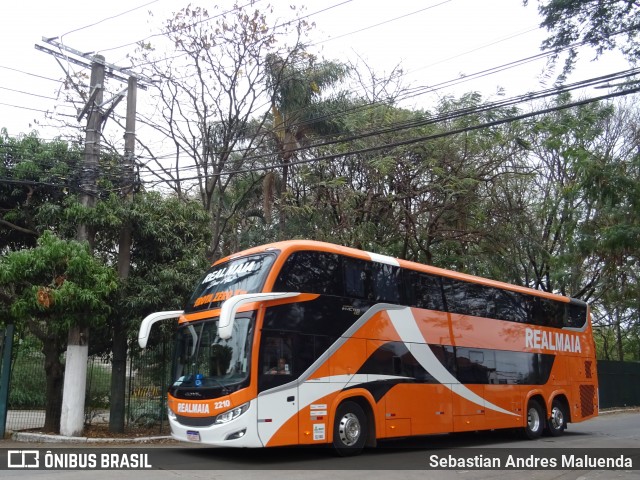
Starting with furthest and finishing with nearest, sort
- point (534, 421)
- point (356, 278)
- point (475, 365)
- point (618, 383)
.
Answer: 1. point (618, 383)
2. point (534, 421)
3. point (475, 365)
4. point (356, 278)

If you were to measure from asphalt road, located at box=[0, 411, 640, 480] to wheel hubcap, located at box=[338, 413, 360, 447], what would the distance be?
327 millimetres

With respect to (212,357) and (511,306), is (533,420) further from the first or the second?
(212,357)

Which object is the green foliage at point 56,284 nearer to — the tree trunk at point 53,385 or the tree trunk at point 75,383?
the tree trunk at point 75,383

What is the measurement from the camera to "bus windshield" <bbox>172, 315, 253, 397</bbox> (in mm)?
10758

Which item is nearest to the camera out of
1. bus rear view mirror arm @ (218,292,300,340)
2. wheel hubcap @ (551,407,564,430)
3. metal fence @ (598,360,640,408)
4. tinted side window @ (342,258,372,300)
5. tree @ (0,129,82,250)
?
bus rear view mirror arm @ (218,292,300,340)

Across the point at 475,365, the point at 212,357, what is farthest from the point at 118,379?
the point at 475,365

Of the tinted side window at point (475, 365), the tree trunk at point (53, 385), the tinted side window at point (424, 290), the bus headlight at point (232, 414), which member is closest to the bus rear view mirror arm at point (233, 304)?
the bus headlight at point (232, 414)

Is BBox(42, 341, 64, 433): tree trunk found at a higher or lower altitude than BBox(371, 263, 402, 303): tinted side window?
lower

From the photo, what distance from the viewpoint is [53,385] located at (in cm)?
1579

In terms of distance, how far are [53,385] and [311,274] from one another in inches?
321

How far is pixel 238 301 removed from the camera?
33.8ft

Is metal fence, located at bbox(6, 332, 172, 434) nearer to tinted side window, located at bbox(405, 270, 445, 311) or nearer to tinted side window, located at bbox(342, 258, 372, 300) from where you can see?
tinted side window, located at bbox(342, 258, 372, 300)

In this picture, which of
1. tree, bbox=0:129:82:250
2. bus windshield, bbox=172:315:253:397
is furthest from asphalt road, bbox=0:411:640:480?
tree, bbox=0:129:82:250

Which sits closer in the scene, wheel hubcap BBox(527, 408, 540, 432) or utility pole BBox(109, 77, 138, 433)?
utility pole BBox(109, 77, 138, 433)
